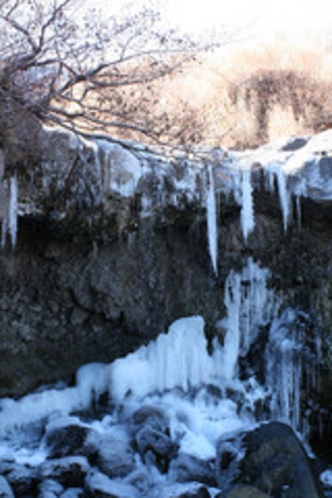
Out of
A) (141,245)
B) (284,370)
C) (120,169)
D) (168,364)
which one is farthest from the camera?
(284,370)

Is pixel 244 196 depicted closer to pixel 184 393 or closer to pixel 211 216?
pixel 211 216

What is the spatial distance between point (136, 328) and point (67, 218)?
1.48 m

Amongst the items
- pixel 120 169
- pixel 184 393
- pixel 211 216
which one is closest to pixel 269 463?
pixel 184 393

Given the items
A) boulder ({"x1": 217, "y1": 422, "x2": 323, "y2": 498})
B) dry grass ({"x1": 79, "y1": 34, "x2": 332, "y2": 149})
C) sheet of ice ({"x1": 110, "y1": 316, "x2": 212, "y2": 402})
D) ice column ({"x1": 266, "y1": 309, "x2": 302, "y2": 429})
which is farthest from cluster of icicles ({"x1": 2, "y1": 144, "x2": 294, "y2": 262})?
dry grass ({"x1": 79, "y1": 34, "x2": 332, "y2": 149})

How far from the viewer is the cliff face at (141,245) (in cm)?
511

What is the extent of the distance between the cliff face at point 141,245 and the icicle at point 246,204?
0.02 meters

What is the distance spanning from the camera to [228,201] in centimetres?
605

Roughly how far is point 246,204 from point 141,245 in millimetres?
1294

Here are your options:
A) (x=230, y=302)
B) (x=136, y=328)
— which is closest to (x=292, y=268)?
(x=230, y=302)

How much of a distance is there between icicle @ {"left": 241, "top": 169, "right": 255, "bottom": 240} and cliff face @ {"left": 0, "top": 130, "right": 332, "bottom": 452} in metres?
0.02

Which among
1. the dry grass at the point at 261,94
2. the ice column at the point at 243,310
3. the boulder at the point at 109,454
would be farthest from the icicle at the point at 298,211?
the boulder at the point at 109,454

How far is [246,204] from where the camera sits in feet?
20.4

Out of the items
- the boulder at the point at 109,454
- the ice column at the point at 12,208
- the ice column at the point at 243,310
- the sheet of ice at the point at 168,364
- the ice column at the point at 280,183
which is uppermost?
the ice column at the point at 280,183

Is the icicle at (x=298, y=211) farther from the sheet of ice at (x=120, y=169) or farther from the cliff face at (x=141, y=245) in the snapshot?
the sheet of ice at (x=120, y=169)
